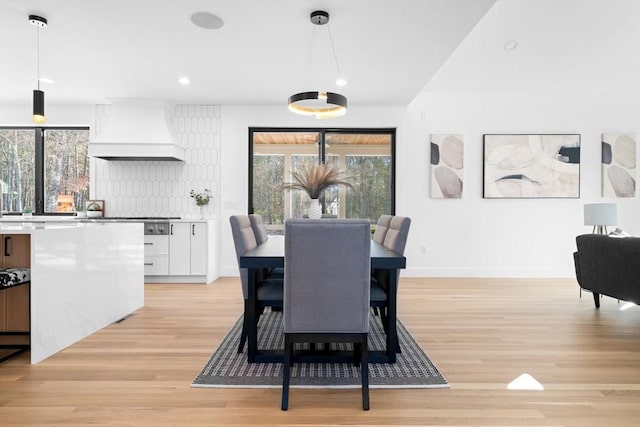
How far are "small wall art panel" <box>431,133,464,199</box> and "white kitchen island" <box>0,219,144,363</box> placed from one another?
12.9ft

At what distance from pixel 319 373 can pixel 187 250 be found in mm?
3174

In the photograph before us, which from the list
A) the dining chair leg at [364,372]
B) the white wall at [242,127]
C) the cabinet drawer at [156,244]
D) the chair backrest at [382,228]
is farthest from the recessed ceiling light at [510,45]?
the cabinet drawer at [156,244]

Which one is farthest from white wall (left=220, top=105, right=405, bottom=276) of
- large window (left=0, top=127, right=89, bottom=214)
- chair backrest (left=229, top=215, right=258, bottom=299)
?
chair backrest (left=229, top=215, right=258, bottom=299)

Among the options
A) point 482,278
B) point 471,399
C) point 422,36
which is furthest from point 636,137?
point 471,399

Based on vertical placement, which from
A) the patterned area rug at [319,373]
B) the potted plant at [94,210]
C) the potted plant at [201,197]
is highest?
the potted plant at [201,197]

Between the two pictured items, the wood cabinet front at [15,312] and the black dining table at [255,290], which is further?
the wood cabinet front at [15,312]

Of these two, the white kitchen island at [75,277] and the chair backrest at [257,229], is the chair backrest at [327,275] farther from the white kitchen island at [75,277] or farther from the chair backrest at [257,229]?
the white kitchen island at [75,277]

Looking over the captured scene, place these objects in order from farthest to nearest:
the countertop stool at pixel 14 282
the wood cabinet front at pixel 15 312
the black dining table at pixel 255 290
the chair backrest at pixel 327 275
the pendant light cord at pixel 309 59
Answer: the pendant light cord at pixel 309 59 → the wood cabinet front at pixel 15 312 → the countertop stool at pixel 14 282 → the black dining table at pixel 255 290 → the chair backrest at pixel 327 275

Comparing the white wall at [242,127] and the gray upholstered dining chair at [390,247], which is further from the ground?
the white wall at [242,127]

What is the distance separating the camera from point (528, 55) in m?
4.21

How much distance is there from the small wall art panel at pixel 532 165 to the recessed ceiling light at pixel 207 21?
394 centimetres

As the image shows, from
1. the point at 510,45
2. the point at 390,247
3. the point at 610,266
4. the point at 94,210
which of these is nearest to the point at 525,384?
the point at 390,247

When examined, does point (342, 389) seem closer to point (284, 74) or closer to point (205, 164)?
point (284, 74)

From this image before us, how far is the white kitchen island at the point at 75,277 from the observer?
2242mm
